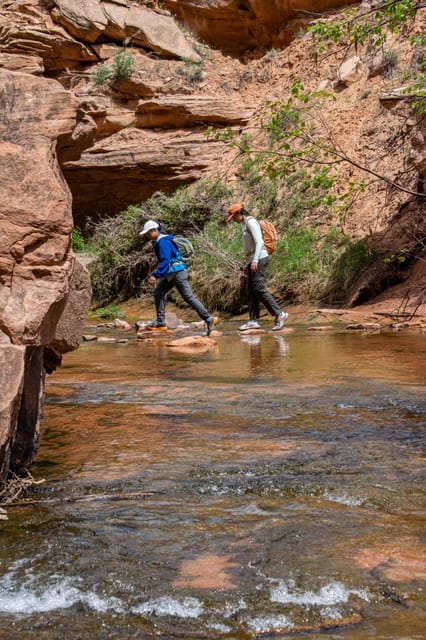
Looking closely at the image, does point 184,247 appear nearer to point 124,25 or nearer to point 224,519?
point 224,519

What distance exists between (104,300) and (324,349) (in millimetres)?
11424

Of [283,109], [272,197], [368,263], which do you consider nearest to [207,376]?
[283,109]

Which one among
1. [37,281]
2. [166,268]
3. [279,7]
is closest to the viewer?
[37,281]

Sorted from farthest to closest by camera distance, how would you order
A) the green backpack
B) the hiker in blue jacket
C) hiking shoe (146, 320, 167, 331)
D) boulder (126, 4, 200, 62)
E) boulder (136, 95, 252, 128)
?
boulder (126, 4, 200, 62), boulder (136, 95, 252, 128), hiking shoe (146, 320, 167, 331), the green backpack, the hiker in blue jacket

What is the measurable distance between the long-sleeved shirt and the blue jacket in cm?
101

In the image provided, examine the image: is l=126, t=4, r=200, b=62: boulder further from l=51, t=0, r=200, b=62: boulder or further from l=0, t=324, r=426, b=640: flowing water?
l=0, t=324, r=426, b=640: flowing water

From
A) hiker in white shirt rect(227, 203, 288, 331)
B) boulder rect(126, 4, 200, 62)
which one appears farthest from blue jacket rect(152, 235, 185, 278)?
boulder rect(126, 4, 200, 62)

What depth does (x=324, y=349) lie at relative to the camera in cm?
821

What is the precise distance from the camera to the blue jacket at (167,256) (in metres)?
10.6

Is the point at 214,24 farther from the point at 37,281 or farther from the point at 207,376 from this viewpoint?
the point at 37,281

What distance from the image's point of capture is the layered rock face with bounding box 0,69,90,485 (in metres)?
2.78

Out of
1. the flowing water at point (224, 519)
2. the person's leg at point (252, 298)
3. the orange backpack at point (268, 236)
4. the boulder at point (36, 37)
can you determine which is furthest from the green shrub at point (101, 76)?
the flowing water at point (224, 519)

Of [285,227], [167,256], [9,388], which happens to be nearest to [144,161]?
[285,227]

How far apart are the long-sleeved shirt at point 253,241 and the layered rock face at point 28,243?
748cm
